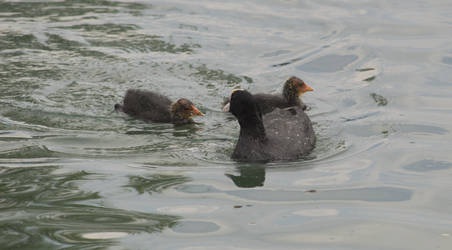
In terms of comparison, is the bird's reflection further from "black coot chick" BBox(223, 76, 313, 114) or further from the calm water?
"black coot chick" BBox(223, 76, 313, 114)

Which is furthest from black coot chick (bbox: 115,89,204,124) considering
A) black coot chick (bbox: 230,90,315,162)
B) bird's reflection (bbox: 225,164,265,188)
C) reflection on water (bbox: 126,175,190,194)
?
reflection on water (bbox: 126,175,190,194)

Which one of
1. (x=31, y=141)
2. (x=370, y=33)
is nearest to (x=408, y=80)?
(x=370, y=33)

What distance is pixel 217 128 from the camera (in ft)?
31.9

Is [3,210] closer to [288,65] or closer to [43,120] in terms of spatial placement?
[43,120]

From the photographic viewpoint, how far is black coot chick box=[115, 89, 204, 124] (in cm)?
1009

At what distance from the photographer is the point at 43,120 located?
9.49 metres

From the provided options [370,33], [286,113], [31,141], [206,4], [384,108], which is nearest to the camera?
[31,141]

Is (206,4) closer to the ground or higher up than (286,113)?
higher up

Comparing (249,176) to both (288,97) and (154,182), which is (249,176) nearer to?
(154,182)

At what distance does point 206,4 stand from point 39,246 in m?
10.8

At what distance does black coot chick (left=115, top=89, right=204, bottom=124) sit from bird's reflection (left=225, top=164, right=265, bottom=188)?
2.45 metres

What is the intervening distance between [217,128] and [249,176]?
2.38 metres

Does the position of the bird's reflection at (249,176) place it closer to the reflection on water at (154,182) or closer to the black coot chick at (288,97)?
the reflection on water at (154,182)

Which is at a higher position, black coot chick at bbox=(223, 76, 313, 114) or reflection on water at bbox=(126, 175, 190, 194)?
black coot chick at bbox=(223, 76, 313, 114)
